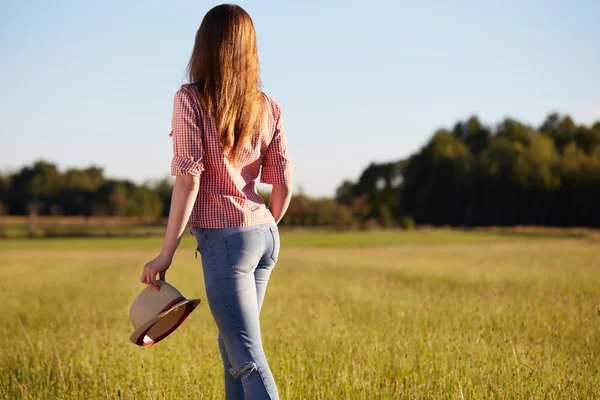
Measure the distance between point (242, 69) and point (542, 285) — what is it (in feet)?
38.3

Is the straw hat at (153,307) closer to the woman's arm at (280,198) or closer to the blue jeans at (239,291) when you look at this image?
the blue jeans at (239,291)

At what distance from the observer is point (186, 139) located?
125 inches

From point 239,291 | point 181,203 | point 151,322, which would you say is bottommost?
point 151,322

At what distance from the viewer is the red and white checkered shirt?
3166mm

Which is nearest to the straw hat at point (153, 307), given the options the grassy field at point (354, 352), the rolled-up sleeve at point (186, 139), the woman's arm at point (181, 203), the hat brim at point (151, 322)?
the hat brim at point (151, 322)

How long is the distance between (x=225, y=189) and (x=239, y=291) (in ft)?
1.77

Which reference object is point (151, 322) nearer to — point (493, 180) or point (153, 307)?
point (153, 307)

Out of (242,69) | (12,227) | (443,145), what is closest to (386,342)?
(242,69)

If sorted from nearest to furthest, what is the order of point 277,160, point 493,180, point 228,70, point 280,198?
point 228,70
point 277,160
point 280,198
point 493,180

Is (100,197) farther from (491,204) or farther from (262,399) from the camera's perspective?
(262,399)

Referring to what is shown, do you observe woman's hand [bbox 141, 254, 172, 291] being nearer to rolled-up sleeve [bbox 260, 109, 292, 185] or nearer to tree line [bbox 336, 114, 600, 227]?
rolled-up sleeve [bbox 260, 109, 292, 185]

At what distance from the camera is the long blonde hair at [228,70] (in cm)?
323

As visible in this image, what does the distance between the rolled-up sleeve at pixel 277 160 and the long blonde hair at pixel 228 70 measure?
32cm

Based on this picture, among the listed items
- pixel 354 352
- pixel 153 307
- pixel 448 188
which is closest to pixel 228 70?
pixel 153 307
